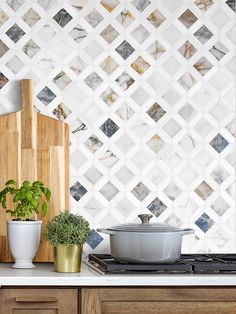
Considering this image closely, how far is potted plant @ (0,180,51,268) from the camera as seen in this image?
103 inches

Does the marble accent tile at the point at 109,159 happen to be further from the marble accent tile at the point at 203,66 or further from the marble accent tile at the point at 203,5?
the marble accent tile at the point at 203,5

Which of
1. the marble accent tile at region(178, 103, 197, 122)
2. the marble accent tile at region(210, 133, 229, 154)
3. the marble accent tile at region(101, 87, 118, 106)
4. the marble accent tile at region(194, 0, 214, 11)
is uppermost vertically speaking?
the marble accent tile at region(194, 0, 214, 11)

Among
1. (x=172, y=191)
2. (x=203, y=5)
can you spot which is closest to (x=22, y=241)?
(x=172, y=191)

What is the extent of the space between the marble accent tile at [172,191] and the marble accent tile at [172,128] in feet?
0.70

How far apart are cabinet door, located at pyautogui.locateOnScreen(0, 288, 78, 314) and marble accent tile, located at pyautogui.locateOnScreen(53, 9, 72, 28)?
1176 millimetres

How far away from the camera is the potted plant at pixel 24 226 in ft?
8.61

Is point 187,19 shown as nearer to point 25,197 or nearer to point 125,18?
point 125,18

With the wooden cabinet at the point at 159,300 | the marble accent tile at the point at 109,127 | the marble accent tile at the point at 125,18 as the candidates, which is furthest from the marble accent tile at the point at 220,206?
the marble accent tile at the point at 125,18

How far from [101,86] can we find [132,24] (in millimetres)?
299

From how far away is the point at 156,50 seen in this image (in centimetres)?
299

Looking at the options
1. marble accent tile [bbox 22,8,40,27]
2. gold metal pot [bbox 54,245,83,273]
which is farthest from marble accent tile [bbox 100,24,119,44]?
gold metal pot [bbox 54,245,83,273]

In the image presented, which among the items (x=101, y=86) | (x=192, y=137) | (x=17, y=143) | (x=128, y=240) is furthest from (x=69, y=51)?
(x=128, y=240)

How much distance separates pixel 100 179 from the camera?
295 centimetres

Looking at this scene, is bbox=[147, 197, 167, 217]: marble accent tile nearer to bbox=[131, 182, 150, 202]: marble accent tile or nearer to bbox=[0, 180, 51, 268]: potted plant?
bbox=[131, 182, 150, 202]: marble accent tile
